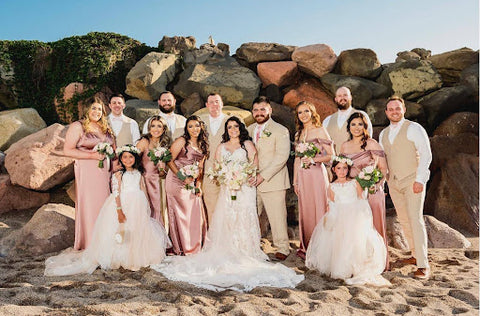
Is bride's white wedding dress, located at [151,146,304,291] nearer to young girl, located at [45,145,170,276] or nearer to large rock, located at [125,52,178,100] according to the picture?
young girl, located at [45,145,170,276]

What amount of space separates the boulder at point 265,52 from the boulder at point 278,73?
0.24 m

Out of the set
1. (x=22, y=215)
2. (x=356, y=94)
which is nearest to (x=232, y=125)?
(x=356, y=94)

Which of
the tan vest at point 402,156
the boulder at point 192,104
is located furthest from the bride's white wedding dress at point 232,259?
the boulder at point 192,104

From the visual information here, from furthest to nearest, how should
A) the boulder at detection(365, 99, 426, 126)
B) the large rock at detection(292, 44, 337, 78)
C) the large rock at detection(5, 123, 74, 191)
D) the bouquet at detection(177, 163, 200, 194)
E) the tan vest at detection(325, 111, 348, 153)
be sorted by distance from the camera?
the large rock at detection(292, 44, 337, 78) < the boulder at detection(365, 99, 426, 126) < the large rock at detection(5, 123, 74, 191) < the tan vest at detection(325, 111, 348, 153) < the bouquet at detection(177, 163, 200, 194)

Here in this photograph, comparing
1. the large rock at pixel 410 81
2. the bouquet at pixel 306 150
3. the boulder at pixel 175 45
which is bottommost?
the bouquet at pixel 306 150

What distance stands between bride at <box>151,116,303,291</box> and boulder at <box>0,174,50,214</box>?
16.0 feet

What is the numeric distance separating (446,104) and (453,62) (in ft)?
4.68

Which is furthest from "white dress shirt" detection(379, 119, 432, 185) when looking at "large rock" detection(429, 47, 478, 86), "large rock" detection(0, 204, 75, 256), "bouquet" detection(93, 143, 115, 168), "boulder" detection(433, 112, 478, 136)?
"large rock" detection(429, 47, 478, 86)

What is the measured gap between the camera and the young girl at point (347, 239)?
4609mm

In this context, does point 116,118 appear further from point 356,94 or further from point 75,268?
point 356,94

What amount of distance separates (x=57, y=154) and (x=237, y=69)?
498 cm

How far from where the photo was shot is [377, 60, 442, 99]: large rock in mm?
9695

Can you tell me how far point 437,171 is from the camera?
8.35 meters

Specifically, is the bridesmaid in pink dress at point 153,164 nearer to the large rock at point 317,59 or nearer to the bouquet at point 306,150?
the bouquet at point 306,150
